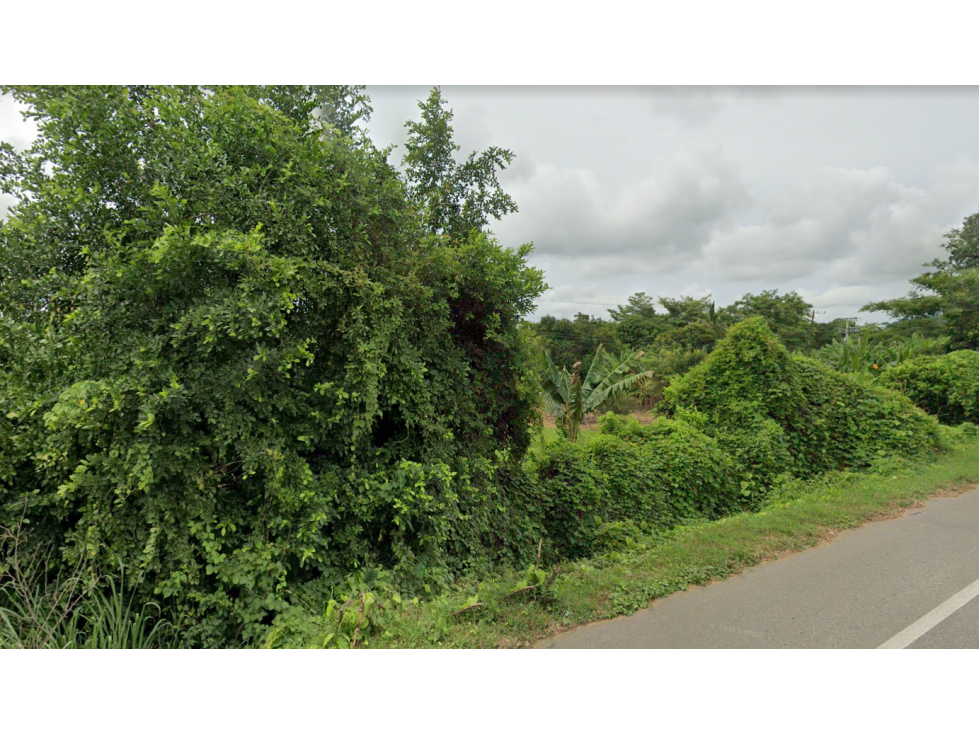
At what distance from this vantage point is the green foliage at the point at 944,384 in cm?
1165

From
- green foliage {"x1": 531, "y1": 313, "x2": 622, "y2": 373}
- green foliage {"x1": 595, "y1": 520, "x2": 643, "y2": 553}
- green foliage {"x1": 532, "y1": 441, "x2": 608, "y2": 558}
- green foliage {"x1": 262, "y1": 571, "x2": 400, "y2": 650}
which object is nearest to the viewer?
green foliage {"x1": 262, "y1": 571, "x2": 400, "y2": 650}

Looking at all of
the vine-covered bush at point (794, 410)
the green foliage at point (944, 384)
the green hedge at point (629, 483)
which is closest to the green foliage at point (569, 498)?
the green hedge at point (629, 483)

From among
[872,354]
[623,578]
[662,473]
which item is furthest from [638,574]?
[872,354]

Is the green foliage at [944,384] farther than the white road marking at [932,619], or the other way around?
the green foliage at [944,384]

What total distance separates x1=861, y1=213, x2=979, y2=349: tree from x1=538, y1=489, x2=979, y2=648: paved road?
64.4 feet

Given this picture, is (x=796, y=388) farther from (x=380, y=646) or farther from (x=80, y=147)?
(x=80, y=147)

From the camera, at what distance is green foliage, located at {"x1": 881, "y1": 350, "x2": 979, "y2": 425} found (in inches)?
459

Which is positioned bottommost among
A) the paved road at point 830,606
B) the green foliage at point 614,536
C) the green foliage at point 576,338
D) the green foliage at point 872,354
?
the green foliage at point 614,536

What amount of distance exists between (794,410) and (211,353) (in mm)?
9191

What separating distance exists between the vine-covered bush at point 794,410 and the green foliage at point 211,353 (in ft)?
21.2

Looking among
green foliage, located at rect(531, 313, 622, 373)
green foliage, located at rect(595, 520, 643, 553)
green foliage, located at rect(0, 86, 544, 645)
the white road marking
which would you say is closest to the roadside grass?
green foliage, located at rect(595, 520, 643, 553)

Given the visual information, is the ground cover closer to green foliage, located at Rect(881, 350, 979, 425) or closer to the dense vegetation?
the dense vegetation

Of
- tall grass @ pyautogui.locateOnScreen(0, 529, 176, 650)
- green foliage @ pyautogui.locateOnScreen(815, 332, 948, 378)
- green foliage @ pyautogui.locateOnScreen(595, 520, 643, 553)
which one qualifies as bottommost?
green foliage @ pyautogui.locateOnScreen(595, 520, 643, 553)

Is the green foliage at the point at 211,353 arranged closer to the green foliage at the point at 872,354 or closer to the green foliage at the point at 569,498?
the green foliage at the point at 569,498
